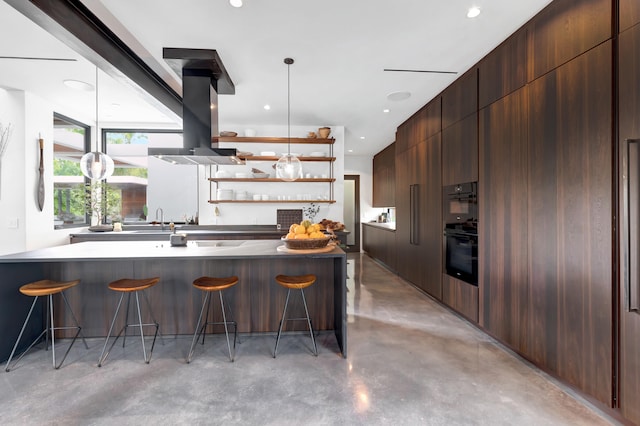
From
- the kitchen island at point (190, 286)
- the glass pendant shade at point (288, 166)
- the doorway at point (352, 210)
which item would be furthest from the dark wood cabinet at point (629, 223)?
the doorway at point (352, 210)

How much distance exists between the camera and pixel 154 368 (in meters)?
2.21

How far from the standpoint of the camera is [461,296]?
124 inches

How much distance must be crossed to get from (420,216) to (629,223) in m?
2.73

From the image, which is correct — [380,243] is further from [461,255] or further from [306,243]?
[306,243]

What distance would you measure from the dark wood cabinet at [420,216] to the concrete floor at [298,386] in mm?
1259

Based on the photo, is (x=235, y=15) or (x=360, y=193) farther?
(x=360, y=193)

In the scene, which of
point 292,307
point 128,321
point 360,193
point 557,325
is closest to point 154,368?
point 128,321

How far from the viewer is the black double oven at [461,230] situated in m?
2.95

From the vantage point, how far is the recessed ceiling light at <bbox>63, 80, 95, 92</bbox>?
11.4ft

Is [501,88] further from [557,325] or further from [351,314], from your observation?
[351,314]

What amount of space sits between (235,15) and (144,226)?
4119 mm

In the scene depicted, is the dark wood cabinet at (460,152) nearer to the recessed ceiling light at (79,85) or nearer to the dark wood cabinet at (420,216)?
the dark wood cabinet at (420,216)

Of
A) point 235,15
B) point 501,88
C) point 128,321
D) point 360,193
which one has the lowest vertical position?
point 128,321

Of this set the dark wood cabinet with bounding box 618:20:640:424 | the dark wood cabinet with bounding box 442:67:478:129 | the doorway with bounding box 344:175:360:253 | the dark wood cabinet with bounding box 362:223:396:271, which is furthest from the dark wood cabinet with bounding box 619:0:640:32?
the doorway with bounding box 344:175:360:253
